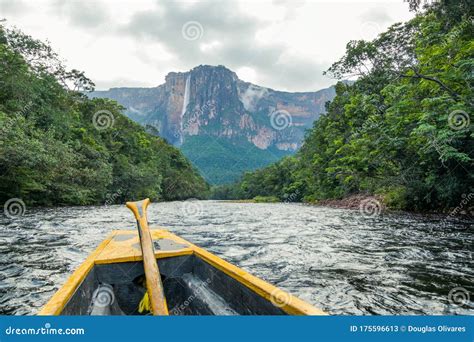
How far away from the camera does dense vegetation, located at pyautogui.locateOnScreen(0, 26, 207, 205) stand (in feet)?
58.6

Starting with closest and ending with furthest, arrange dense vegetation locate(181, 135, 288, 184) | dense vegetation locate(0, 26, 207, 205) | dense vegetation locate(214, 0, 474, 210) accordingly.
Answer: dense vegetation locate(214, 0, 474, 210) < dense vegetation locate(0, 26, 207, 205) < dense vegetation locate(181, 135, 288, 184)

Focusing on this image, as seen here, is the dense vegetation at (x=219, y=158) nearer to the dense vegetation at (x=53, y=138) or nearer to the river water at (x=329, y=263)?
the dense vegetation at (x=53, y=138)

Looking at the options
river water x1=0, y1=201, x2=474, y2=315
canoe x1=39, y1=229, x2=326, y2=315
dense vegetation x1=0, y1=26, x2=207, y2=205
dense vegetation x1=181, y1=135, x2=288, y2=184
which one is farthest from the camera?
dense vegetation x1=181, y1=135, x2=288, y2=184

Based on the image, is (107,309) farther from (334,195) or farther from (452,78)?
(334,195)

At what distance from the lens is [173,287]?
4.76 meters

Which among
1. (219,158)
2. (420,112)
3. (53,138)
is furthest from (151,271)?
(219,158)

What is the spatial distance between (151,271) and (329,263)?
4.31 m

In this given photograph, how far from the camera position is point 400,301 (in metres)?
4.61

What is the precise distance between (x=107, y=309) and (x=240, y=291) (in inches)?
63.5

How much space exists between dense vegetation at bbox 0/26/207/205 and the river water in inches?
294

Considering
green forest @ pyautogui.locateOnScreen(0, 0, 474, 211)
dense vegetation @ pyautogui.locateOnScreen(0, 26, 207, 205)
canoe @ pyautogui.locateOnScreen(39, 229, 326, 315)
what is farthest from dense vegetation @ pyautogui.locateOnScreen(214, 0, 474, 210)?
dense vegetation @ pyautogui.locateOnScreen(0, 26, 207, 205)

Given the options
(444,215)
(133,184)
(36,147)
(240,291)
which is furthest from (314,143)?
(240,291)

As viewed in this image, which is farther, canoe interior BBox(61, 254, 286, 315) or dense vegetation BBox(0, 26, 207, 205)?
dense vegetation BBox(0, 26, 207, 205)

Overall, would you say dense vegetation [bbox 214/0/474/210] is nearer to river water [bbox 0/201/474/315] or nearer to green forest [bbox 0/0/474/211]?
green forest [bbox 0/0/474/211]
